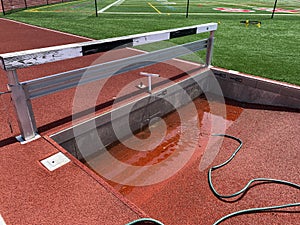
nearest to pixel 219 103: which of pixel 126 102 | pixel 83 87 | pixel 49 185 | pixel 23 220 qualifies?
pixel 126 102

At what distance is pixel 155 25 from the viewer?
44.4 ft

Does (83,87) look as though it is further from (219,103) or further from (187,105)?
(219,103)

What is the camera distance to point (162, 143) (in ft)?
16.3

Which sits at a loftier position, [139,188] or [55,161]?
[55,161]

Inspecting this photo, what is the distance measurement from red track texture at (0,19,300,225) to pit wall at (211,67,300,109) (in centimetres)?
37

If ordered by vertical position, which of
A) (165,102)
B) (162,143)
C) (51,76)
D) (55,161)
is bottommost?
(162,143)

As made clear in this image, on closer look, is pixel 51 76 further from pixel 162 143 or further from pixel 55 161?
pixel 162 143

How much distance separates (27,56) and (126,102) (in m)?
2.15

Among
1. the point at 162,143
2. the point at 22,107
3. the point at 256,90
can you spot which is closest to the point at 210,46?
the point at 256,90

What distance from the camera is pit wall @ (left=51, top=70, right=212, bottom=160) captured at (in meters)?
4.06

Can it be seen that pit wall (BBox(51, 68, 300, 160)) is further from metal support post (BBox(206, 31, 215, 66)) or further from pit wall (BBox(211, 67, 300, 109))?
metal support post (BBox(206, 31, 215, 66))

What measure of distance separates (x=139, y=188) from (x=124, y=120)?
146 cm

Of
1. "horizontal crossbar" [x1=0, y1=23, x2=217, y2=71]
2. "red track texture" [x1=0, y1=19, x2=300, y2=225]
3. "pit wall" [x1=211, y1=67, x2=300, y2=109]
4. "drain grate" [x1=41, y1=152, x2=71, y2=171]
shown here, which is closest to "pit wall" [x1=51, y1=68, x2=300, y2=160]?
"pit wall" [x1=211, y1=67, x2=300, y2=109]

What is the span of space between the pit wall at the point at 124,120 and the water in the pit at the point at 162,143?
156 millimetres
